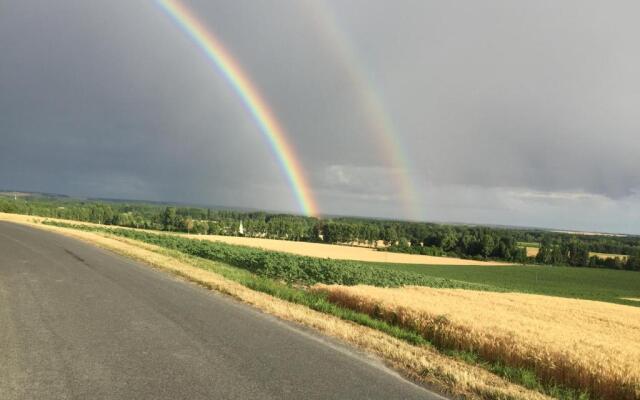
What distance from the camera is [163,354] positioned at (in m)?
7.30

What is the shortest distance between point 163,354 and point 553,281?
87157mm

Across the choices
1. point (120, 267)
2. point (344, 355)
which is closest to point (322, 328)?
point (344, 355)

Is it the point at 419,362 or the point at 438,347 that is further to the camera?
the point at 438,347

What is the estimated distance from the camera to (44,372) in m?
6.19

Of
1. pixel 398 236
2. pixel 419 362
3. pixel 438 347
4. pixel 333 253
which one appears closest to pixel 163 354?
pixel 419 362

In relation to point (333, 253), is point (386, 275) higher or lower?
higher

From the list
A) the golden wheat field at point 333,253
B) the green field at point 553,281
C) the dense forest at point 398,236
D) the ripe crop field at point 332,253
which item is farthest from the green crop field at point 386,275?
the dense forest at point 398,236

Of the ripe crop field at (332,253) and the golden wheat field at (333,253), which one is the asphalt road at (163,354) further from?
the golden wheat field at (333,253)

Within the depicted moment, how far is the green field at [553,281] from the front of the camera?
6494 centimetres

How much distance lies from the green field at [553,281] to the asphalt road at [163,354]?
2285 inches

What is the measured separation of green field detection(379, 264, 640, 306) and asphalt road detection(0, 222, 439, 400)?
190 ft

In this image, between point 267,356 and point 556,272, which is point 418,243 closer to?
point 556,272

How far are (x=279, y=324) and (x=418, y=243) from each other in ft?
472

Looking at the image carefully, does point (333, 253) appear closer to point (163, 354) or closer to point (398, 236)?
point (398, 236)
